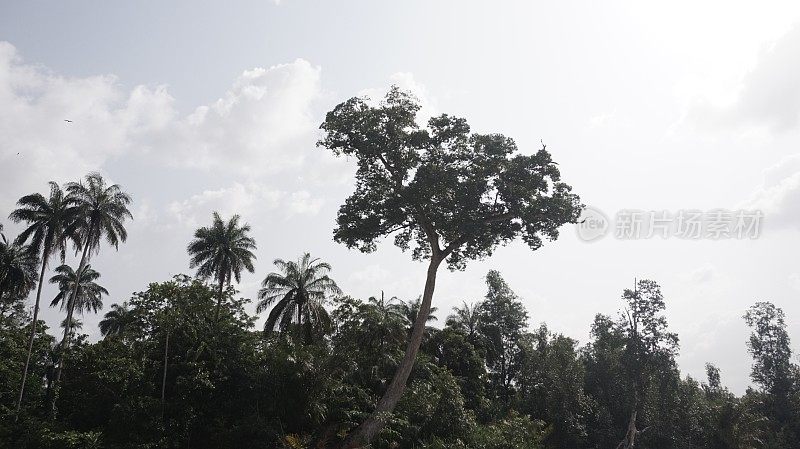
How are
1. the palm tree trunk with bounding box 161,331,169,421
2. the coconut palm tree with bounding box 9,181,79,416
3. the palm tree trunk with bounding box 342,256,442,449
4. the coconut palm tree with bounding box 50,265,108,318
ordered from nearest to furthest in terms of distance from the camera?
the palm tree trunk with bounding box 161,331,169,421 < the palm tree trunk with bounding box 342,256,442,449 < the coconut palm tree with bounding box 9,181,79,416 < the coconut palm tree with bounding box 50,265,108,318

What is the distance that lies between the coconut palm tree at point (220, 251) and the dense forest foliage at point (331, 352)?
0.10 meters

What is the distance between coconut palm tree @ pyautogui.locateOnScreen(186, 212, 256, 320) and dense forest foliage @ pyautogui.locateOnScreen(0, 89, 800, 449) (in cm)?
10

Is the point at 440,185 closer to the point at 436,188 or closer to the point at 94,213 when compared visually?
the point at 436,188

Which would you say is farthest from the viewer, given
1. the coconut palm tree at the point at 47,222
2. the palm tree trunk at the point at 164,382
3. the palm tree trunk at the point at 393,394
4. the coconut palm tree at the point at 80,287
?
the coconut palm tree at the point at 80,287

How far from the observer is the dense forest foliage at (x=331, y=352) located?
2134 cm

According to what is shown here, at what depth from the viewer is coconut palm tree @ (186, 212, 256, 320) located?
3747 cm

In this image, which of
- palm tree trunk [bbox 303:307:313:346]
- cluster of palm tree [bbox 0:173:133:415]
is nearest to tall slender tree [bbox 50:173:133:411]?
cluster of palm tree [bbox 0:173:133:415]

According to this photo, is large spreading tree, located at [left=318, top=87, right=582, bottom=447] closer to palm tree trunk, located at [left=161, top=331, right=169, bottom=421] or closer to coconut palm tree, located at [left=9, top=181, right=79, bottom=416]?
palm tree trunk, located at [left=161, top=331, right=169, bottom=421]

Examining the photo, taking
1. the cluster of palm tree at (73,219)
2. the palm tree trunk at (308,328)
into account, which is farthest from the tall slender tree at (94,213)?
the palm tree trunk at (308,328)

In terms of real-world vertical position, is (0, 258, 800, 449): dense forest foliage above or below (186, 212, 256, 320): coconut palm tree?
below

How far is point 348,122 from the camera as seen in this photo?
84.3 ft

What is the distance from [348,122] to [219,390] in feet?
45.5

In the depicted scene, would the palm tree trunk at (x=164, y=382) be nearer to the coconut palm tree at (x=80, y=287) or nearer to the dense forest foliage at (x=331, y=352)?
the dense forest foliage at (x=331, y=352)

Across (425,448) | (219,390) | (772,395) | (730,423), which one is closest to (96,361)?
(219,390)
